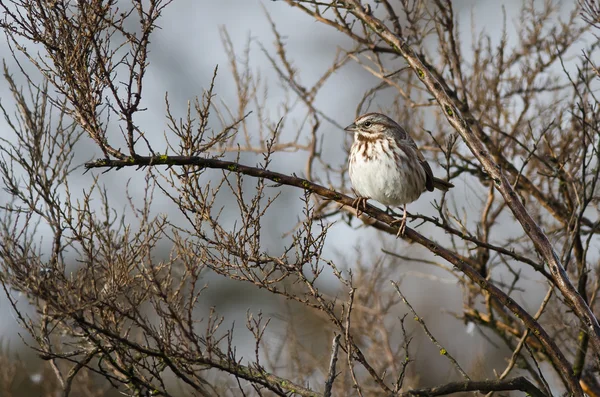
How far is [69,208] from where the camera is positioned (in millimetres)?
4566

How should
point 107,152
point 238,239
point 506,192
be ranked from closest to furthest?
point 107,152 → point 238,239 → point 506,192

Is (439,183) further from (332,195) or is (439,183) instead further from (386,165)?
(332,195)

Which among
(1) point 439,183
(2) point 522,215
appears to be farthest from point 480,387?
(1) point 439,183

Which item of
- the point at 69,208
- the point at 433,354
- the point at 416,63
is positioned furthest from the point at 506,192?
the point at 433,354

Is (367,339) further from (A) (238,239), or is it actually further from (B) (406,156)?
(A) (238,239)

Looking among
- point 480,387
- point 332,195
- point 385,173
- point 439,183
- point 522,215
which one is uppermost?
point 439,183

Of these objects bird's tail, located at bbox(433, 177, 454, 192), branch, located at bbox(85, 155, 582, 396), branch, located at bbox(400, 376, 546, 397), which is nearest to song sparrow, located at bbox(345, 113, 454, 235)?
bird's tail, located at bbox(433, 177, 454, 192)

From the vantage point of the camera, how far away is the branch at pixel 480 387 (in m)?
3.65

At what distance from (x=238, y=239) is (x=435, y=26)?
12.1ft

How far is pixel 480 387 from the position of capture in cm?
396

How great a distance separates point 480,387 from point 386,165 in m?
2.77

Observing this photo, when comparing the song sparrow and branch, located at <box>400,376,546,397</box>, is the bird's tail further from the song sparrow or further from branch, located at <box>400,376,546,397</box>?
branch, located at <box>400,376,546,397</box>

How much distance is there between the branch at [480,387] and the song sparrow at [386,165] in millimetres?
Answer: 2361

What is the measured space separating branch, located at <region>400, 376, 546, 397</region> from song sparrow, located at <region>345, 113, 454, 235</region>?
236 centimetres
